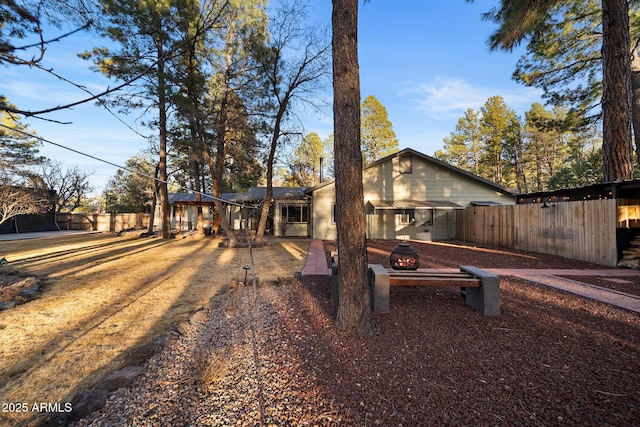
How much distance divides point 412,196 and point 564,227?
23.1ft

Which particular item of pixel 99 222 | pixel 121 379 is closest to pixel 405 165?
pixel 121 379

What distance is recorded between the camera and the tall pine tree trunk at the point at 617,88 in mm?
7738

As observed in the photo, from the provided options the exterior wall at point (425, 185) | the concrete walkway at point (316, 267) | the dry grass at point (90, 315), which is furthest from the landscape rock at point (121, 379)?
the exterior wall at point (425, 185)

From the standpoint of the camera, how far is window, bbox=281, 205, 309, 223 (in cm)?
1684

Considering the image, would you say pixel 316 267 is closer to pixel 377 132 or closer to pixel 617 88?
pixel 617 88

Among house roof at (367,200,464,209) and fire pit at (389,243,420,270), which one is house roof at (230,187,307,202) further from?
fire pit at (389,243,420,270)

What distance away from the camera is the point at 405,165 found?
48.9 feet

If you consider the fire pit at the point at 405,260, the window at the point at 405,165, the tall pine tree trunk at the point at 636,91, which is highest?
the tall pine tree trunk at the point at 636,91

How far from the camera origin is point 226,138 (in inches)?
536

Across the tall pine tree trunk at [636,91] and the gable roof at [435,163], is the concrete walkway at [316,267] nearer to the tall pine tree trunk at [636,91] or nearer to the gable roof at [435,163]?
the gable roof at [435,163]

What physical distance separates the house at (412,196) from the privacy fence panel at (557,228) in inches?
79.7

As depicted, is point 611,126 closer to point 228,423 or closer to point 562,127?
point 562,127

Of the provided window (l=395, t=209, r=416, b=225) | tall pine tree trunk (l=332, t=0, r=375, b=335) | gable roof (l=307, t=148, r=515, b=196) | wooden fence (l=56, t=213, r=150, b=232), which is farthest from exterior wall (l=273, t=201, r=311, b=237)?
wooden fence (l=56, t=213, r=150, b=232)

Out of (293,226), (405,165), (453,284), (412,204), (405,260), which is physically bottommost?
(453,284)
